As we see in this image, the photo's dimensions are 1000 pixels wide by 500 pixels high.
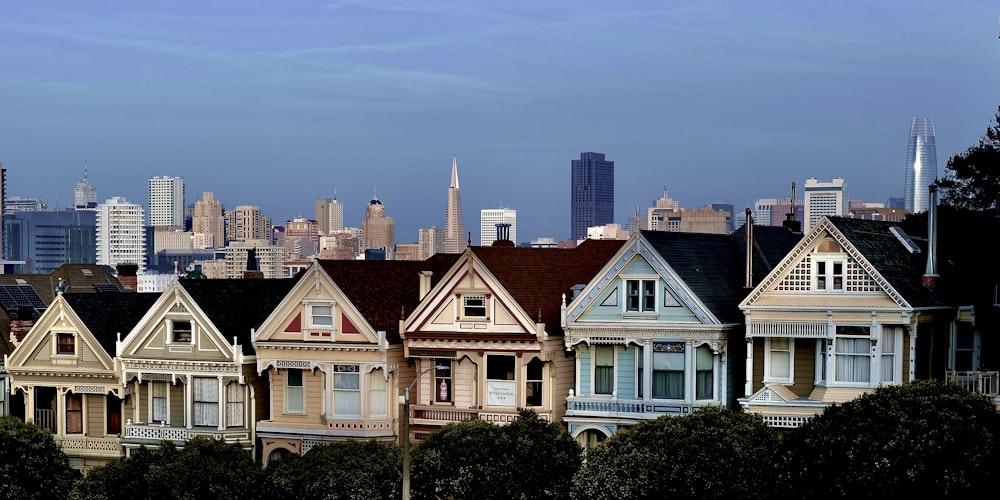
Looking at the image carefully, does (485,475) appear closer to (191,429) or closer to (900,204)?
(191,429)

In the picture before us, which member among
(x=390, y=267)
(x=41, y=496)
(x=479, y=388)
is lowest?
(x=41, y=496)

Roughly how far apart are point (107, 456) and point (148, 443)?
82.4 inches

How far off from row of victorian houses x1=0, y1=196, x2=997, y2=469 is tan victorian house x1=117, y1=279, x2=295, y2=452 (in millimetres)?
76

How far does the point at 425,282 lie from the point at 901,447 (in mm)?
18900

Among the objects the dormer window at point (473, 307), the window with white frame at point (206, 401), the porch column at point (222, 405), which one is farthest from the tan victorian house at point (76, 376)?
the dormer window at point (473, 307)

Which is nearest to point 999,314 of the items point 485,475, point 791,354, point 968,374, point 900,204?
point 968,374

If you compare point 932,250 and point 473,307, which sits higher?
point 932,250

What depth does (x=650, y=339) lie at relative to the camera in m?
50.8

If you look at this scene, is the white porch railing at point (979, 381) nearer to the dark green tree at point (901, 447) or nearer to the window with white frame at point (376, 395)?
the dark green tree at point (901, 447)

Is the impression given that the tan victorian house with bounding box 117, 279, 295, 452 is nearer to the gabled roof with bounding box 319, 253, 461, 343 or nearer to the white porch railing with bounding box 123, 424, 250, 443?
→ the white porch railing with bounding box 123, 424, 250, 443

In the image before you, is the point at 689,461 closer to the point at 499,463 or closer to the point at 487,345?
the point at 499,463

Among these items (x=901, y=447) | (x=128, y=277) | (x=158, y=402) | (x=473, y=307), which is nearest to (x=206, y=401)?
(x=158, y=402)

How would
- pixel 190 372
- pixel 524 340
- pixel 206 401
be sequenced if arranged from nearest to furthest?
pixel 524 340, pixel 190 372, pixel 206 401

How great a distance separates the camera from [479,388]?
53656 millimetres
